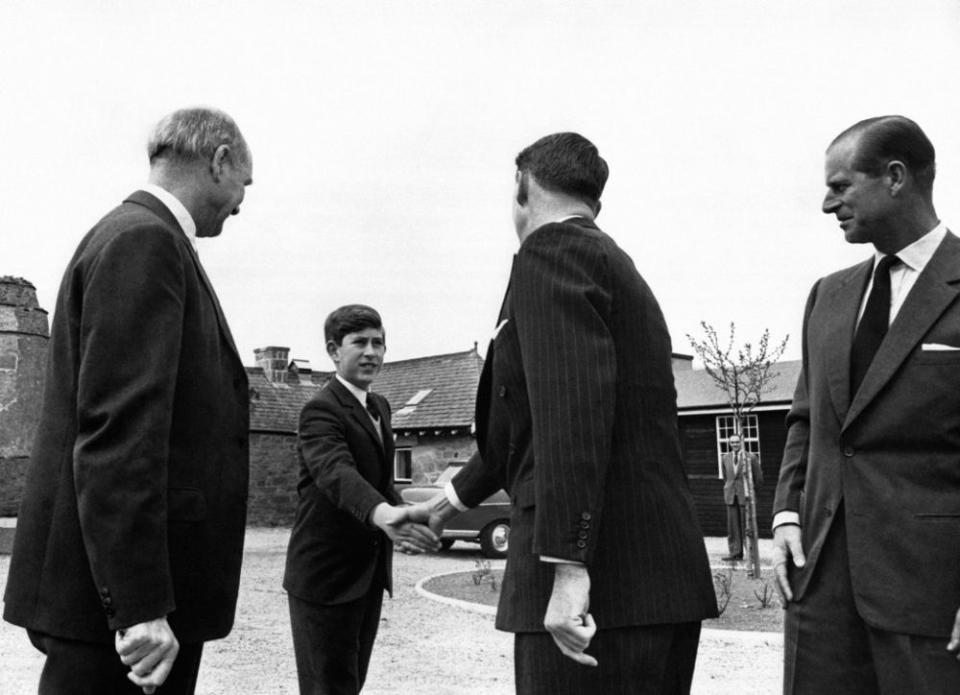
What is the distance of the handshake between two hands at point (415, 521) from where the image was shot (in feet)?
12.3

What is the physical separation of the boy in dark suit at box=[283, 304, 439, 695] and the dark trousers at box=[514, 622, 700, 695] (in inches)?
57.8

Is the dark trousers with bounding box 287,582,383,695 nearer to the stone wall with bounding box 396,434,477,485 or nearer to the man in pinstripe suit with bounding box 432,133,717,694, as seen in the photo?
the man in pinstripe suit with bounding box 432,133,717,694

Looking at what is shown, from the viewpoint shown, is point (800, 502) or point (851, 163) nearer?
point (851, 163)

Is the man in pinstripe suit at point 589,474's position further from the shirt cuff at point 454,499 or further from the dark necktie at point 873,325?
the shirt cuff at point 454,499

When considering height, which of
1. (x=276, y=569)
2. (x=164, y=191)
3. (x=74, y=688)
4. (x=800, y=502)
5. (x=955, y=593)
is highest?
(x=164, y=191)

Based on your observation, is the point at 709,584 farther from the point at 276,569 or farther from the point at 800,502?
the point at 276,569

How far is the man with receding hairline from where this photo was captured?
2.52 m

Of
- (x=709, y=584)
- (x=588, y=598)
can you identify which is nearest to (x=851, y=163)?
(x=709, y=584)

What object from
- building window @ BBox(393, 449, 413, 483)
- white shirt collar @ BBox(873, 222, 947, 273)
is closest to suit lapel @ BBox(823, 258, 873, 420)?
white shirt collar @ BBox(873, 222, 947, 273)

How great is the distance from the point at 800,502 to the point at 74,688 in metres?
2.22

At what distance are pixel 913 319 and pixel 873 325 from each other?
181 mm

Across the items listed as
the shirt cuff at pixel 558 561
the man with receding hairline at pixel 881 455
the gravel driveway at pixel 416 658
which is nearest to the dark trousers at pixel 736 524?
the gravel driveway at pixel 416 658

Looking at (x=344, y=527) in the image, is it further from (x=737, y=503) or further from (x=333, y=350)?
(x=737, y=503)

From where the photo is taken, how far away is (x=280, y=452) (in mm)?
30594
